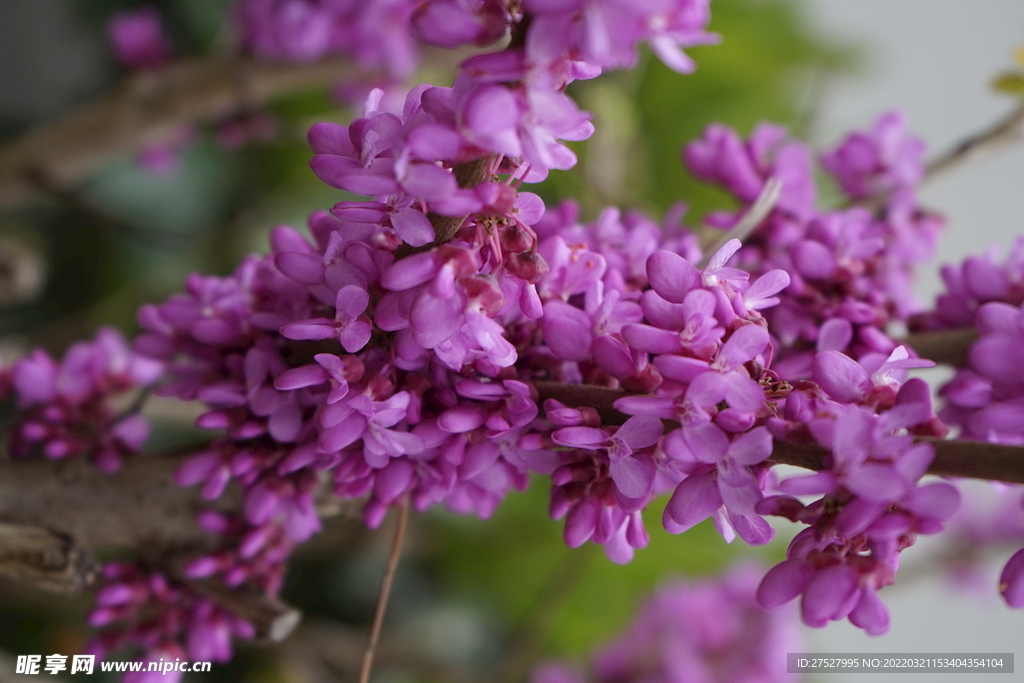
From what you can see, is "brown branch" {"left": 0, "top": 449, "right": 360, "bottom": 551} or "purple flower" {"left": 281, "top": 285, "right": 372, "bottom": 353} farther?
"brown branch" {"left": 0, "top": 449, "right": 360, "bottom": 551}

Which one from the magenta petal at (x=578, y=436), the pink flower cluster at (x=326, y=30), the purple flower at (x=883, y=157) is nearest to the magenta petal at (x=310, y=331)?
the magenta petal at (x=578, y=436)

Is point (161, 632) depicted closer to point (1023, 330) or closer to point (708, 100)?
point (1023, 330)

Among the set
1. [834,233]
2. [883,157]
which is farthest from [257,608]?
[883,157]

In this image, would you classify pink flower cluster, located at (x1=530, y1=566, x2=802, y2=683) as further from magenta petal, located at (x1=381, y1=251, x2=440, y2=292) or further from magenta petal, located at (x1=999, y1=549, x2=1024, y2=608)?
magenta petal, located at (x1=381, y1=251, x2=440, y2=292)

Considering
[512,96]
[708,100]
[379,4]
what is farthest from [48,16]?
[512,96]

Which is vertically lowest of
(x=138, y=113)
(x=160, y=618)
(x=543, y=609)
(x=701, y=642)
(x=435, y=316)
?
(x=701, y=642)

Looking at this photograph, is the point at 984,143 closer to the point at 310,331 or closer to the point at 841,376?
the point at 841,376

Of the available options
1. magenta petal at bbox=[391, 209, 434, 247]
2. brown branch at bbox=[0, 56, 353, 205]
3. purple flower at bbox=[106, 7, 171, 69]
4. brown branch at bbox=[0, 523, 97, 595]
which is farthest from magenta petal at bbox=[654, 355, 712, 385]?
purple flower at bbox=[106, 7, 171, 69]
